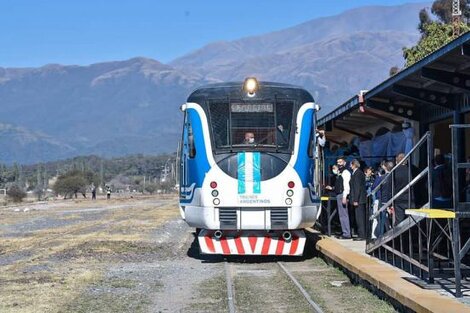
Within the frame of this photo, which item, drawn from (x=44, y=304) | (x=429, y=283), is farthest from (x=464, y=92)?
(x=44, y=304)

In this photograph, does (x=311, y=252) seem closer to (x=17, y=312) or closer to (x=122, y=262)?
(x=122, y=262)

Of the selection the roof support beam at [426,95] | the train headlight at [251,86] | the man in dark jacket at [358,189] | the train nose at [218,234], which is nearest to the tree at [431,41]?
the roof support beam at [426,95]

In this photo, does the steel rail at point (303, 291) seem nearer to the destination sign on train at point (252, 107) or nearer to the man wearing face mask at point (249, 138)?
the man wearing face mask at point (249, 138)

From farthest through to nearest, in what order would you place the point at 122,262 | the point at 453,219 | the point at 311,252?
the point at 311,252 < the point at 122,262 < the point at 453,219

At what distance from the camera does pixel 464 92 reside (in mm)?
14578

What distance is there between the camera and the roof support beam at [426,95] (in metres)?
16.2

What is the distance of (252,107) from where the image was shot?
15.1m

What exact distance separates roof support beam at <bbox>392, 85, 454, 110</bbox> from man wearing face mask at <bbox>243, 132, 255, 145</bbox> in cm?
350

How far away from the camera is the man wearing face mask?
1474 cm

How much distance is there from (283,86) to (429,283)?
648 cm

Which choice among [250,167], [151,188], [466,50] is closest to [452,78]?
[466,50]

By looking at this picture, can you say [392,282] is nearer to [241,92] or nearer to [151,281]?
[151,281]

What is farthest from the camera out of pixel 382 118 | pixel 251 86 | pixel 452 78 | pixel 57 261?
pixel 382 118

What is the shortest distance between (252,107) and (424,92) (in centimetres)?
387
